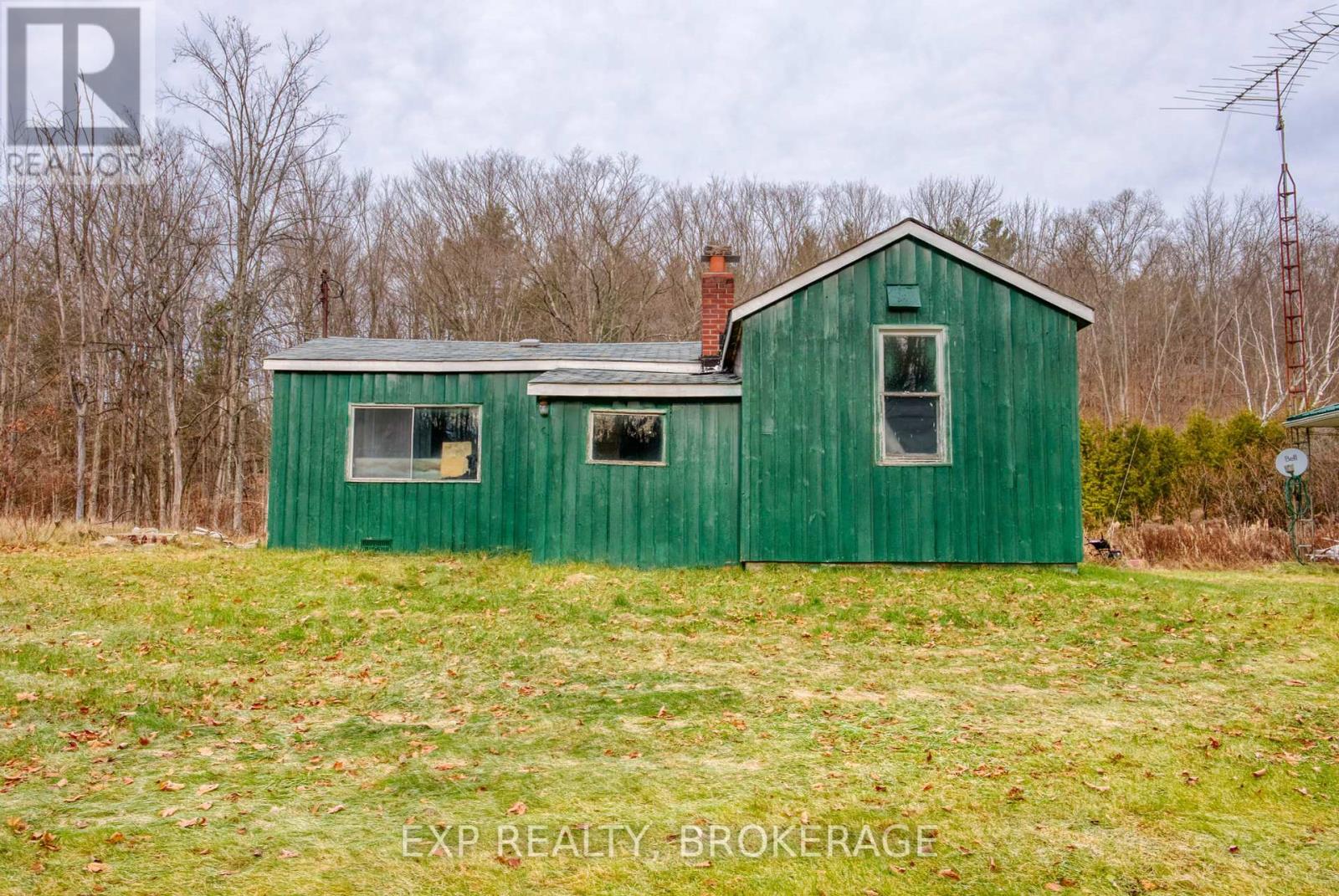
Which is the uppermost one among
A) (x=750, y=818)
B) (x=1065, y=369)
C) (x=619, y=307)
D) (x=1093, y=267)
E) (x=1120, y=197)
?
(x=1120, y=197)

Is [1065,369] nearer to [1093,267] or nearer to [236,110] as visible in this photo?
[236,110]

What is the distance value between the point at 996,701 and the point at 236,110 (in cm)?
2127

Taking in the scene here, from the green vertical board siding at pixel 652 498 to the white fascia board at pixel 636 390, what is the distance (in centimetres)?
19

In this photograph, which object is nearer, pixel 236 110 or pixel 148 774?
pixel 148 774

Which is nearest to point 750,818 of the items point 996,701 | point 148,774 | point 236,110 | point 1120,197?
point 996,701

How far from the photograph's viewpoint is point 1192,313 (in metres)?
29.7

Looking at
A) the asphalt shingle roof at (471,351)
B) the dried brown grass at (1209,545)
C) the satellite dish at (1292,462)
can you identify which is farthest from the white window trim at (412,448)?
the satellite dish at (1292,462)

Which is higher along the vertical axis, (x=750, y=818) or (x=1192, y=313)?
(x=1192, y=313)

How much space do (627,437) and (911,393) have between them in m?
3.58

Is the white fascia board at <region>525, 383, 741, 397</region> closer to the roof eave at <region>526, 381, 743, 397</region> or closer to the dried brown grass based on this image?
the roof eave at <region>526, 381, 743, 397</region>

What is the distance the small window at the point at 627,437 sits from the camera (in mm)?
11031

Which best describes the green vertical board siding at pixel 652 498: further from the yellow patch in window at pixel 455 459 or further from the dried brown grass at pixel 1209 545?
the dried brown grass at pixel 1209 545

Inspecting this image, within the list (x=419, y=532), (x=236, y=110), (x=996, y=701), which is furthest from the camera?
(x=236, y=110)

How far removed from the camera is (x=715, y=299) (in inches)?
501
